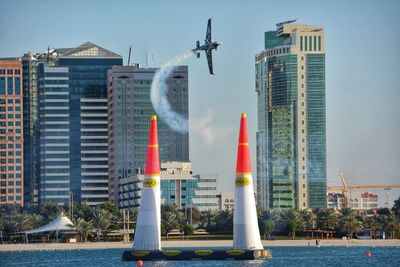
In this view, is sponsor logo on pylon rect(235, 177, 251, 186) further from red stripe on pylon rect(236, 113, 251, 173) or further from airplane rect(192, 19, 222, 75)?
airplane rect(192, 19, 222, 75)

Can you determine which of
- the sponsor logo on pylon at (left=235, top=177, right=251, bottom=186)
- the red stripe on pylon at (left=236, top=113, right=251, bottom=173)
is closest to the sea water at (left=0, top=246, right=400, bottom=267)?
the sponsor logo on pylon at (left=235, top=177, right=251, bottom=186)

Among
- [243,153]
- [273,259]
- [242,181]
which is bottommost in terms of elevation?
[273,259]

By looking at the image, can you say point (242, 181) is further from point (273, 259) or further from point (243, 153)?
point (273, 259)

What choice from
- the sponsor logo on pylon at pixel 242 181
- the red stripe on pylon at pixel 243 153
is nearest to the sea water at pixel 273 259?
the sponsor logo on pylon at pixel 242 181

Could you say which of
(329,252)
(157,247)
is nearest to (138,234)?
(157,247)

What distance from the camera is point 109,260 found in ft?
516

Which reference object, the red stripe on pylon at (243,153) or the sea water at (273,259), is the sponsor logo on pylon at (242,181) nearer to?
the red stripe on pylon at (243,153)

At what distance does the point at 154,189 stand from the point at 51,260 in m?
39.6

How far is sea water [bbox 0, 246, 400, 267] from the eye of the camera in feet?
462

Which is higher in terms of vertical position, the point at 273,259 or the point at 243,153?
the point at 243,153

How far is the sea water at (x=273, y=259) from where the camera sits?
141m

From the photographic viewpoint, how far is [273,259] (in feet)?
506

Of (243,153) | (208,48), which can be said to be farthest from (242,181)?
(208,48)

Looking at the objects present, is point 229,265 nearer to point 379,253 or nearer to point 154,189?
point 154,189
